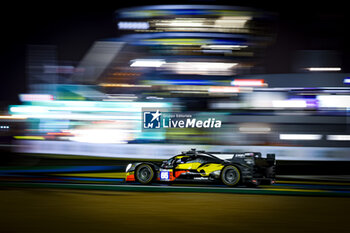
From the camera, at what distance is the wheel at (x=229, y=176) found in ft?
34.5

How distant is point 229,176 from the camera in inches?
417

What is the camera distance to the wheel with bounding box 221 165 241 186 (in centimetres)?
1052

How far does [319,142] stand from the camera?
1499 inches

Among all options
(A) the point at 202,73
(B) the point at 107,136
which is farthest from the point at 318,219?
(B) the point at 107,136

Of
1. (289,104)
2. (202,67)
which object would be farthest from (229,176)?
(289,104)

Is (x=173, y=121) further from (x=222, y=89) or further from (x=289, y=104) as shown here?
(x=289, y=104)

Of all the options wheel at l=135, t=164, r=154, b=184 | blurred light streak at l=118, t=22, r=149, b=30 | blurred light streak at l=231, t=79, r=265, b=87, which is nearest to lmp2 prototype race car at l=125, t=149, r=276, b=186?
wheel at l=135, t=164, r=154, b=184

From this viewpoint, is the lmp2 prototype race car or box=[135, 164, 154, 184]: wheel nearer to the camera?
the lmp2 prototype race car

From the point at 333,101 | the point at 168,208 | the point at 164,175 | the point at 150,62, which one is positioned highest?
the point at 150,62

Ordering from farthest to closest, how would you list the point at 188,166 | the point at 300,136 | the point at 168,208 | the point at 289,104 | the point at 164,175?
the point at 289,104 → the point at 300,136 → the point at 164,175 → the point at 188,166 → the point at 168,208

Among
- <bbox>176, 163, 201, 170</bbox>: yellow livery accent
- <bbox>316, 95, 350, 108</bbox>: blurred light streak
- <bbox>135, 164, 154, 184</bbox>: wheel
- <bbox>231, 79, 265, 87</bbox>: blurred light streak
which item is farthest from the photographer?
<bbox>231, 79, 265, 87</bbox>: blurred light streak

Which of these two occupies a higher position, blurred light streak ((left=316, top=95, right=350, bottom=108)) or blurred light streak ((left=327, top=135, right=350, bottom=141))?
blurred light streak ((left=316, top=95, right=350, bottom=108))

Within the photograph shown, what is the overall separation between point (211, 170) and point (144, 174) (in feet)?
6.09

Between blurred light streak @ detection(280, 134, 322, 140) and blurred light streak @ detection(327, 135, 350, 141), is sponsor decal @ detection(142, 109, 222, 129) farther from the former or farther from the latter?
blurred light streak @ detection(327, 135, 350, 141)
